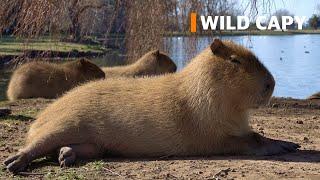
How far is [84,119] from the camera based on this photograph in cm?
461

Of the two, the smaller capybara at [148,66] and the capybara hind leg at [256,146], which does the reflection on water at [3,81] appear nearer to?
the smaller capybara at [148,66]

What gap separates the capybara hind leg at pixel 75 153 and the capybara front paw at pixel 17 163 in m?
0.26

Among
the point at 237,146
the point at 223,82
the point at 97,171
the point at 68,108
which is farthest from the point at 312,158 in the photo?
the point at 68,108

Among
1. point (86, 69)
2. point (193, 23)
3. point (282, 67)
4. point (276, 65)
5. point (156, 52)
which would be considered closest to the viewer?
point (193, 23)

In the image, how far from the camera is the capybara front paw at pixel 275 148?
14.9 ft

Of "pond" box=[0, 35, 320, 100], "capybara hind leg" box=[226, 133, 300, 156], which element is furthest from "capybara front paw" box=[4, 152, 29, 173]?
"pond" box=[0, 35, 320, 100]

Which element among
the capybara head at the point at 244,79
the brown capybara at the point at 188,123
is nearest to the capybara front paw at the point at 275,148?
the brown capybara at the point at 188,123

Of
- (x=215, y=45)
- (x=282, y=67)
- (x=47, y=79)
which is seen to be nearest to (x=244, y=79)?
(x=215, y=45)

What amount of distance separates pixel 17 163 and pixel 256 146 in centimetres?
180

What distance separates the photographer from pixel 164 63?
1058 cm

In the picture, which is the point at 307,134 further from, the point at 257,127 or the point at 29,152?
the point at 29,152

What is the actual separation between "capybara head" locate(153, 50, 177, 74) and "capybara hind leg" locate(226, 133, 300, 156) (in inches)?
222

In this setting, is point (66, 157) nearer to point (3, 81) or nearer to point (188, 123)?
point (188, 123)

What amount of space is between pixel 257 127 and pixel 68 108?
2.17 meters
